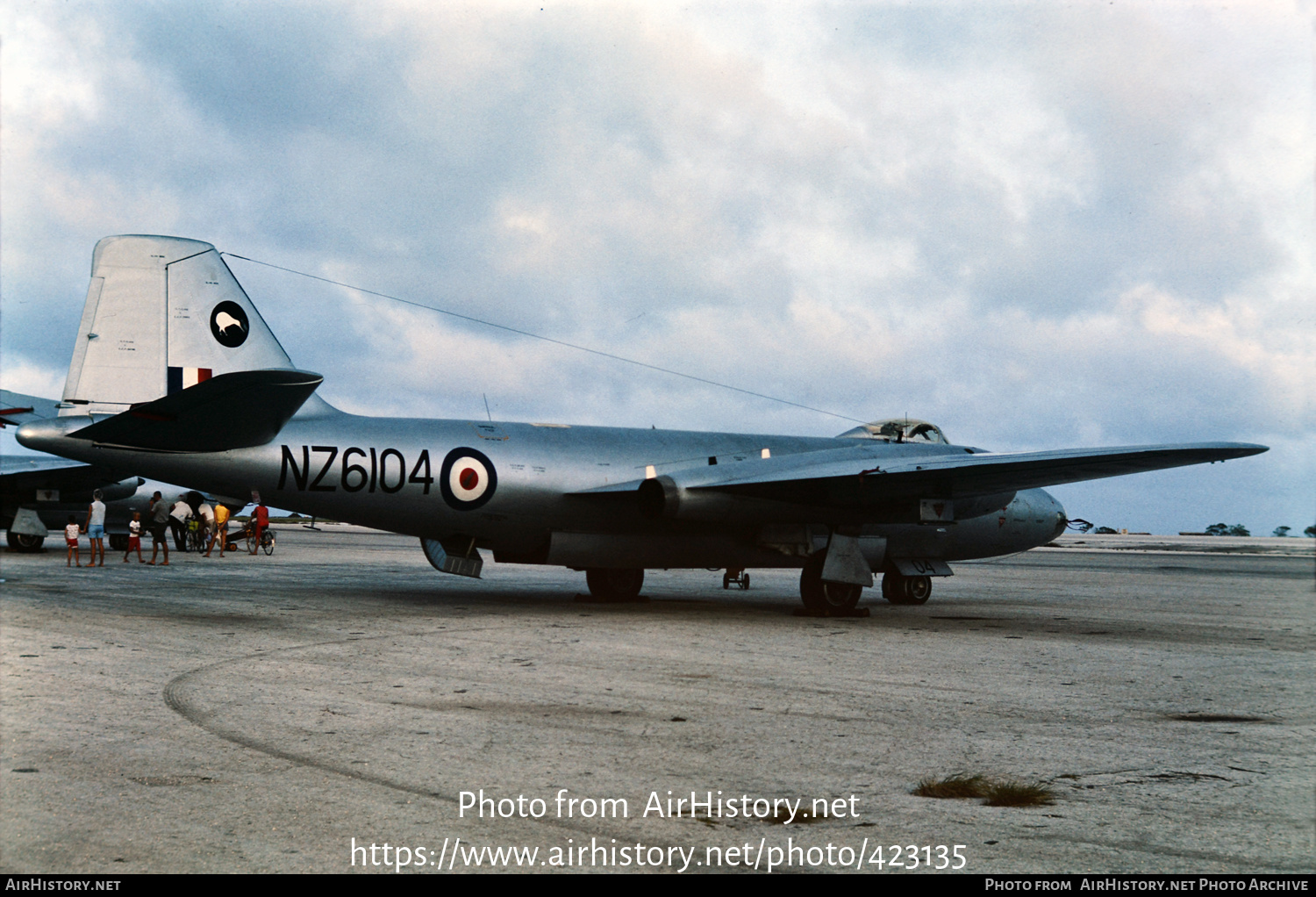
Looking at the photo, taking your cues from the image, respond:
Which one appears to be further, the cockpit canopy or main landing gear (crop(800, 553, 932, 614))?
the cockpit canopy

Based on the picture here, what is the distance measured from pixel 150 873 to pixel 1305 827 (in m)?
5.22

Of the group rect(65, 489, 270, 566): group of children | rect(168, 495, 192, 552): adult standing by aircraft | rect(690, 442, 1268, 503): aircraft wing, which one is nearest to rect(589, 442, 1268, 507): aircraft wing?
rect(690, 442, 1268, 503): aircraft wing

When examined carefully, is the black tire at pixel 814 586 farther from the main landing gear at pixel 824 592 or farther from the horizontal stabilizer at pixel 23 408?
the horizontal stabilizer at pixel 23 408

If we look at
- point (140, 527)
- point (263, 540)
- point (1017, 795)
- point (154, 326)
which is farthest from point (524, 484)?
point (263, 540)

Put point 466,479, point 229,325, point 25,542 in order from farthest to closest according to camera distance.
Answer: point 25,542 → point 466,479 → point 229,325

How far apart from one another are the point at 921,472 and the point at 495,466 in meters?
6.22

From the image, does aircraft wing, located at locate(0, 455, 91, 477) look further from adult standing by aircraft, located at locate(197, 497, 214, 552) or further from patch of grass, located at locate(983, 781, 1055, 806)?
patch of grass, located at locate(983, 781, 1055, 806)

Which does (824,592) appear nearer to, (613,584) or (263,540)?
(613,584)

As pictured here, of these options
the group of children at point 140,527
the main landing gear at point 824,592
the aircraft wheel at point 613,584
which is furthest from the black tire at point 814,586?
the group of children at point 140,527

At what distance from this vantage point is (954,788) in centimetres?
529

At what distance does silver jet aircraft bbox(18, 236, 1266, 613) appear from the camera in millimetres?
12539

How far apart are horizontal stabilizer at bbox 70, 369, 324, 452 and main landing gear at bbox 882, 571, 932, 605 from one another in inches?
421

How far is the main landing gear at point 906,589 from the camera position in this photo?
699 inches

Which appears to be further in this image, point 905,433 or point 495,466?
point 905,433
